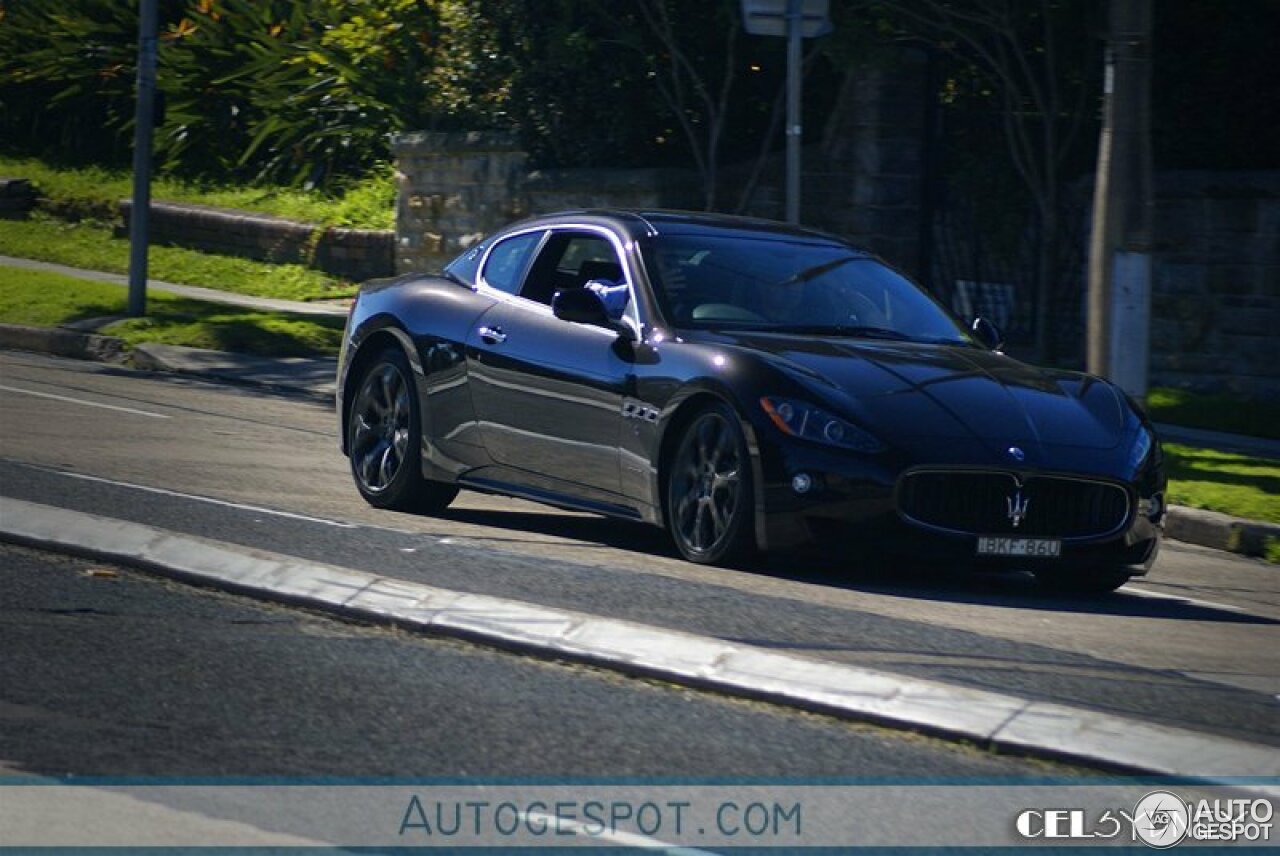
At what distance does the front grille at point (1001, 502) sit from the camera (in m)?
8.26

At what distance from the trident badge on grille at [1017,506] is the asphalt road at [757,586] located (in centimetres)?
33

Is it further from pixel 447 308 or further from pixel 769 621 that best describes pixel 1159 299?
pixel 769 621

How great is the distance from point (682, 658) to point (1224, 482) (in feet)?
23.7

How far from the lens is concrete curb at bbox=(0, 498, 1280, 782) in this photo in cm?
573

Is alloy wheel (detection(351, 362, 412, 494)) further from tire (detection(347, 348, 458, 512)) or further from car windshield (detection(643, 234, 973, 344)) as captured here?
car windshield (detection(643, 234, 973, 344))

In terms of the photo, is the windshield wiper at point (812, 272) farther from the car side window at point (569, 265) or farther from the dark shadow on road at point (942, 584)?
the dark shadow on road at point (942, 584)

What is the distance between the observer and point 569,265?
10211mm

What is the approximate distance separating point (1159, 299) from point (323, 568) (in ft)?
36.8

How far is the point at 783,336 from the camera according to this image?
357 inches

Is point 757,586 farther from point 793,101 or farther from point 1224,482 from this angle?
point 793,101

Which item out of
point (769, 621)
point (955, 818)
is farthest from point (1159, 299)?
point (955, 818)

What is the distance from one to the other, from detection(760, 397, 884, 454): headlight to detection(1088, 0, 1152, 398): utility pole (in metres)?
4.77

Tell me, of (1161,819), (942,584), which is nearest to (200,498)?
(942,584)
